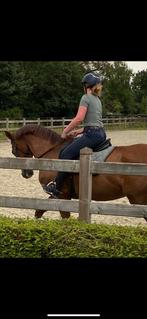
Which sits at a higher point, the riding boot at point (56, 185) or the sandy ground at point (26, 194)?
the riding boot at point (56, 185)

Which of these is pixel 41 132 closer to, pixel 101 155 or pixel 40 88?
pixel 101 155

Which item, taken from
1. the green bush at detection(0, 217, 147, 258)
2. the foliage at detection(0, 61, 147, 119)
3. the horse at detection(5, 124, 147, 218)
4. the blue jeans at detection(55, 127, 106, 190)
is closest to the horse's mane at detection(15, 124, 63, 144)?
the horse at detection(5, 124, 147, 218)

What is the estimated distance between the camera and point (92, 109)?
6172mm

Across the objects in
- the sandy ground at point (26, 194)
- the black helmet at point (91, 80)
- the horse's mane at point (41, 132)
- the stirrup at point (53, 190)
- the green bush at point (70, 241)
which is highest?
the black helmet at point (91, 80)

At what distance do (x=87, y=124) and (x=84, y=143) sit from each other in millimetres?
243

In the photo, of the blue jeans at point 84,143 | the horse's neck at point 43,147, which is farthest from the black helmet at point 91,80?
the horse's neck at point 43,147

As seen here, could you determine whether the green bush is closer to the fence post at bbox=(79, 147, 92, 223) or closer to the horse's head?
the fence post at bbox=(79, 147, 92, 223)

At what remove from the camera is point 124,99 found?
7588 centimetres

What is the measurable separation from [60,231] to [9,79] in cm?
4102

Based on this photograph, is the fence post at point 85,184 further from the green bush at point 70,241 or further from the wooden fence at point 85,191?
the green bush at point 70,241

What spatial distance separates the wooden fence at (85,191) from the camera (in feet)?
17.2

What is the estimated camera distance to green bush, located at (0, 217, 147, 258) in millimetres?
4676

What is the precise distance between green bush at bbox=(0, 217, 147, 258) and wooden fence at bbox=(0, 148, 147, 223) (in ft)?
0.92
